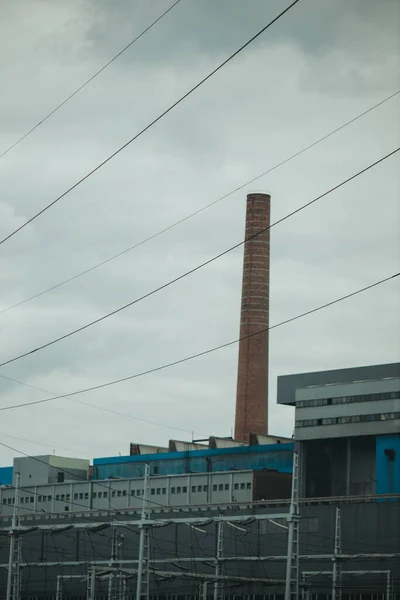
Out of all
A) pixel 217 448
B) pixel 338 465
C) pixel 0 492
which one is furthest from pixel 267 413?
pixel 0 492

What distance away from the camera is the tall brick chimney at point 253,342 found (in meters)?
81.6

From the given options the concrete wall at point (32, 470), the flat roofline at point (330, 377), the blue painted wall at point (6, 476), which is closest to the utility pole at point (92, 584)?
the flat roofline at point (330, 377)

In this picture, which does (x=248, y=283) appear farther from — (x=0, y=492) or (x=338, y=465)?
(x=0, y=492)

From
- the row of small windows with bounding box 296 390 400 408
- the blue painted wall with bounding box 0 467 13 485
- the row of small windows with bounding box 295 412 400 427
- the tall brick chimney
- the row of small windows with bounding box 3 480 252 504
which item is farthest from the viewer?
the blue painted wall with bounding box 0 467 13 485

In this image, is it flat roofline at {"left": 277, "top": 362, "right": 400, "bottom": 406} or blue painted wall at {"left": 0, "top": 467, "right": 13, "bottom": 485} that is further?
blue painted wall at {"left": 0, "top": 467, "right": 13, "bottom": 485}

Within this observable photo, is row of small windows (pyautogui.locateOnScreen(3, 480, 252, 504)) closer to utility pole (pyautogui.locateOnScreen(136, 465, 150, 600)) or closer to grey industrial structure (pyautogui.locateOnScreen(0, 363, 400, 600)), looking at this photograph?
grey industrial structure (pyautogui.locateOnScreen(0, 363, 400, 600))

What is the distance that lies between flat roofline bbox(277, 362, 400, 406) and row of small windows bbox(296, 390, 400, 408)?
44.4 inches

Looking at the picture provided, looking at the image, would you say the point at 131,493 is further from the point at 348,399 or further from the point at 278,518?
the point at 278,518

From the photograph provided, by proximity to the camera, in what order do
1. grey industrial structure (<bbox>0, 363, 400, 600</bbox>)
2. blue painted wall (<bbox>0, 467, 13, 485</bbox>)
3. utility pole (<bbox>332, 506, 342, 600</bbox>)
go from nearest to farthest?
1. utility pole (<bbox>332, 506, 342, 600</bbox>)
2. grey industrial structure (<bbox>0, 363, 400, 600</bbox>)
3. blue painted wall (<bbox>0, 467, 13, 485</bbox>)

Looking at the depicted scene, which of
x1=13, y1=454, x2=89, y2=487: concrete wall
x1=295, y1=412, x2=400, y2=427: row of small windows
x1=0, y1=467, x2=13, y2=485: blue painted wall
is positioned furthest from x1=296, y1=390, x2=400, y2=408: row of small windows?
x1=0, y1=467, x2=13, y2=485: blue painted wall

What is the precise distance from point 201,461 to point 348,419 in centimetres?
1869

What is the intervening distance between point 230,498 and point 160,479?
25.6 feet

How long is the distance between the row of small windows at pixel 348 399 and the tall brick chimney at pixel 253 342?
1267 cm

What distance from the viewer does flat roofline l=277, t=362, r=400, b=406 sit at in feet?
220
